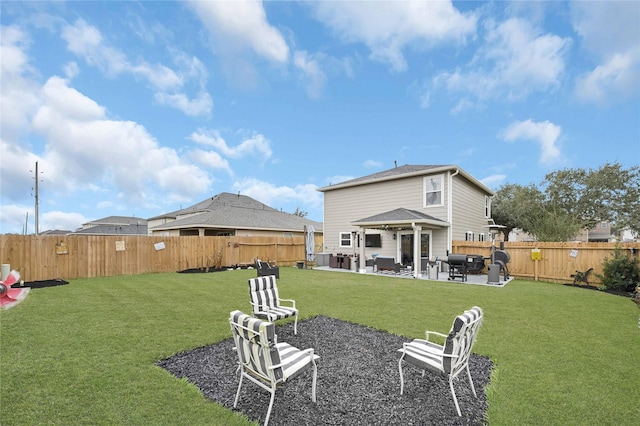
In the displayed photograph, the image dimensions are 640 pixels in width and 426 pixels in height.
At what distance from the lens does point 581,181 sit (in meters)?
27.0

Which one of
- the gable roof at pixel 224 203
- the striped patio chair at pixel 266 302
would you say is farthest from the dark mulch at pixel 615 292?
the gable roof at pixel 224 203

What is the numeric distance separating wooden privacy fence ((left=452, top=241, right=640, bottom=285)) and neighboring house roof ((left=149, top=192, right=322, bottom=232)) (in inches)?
603

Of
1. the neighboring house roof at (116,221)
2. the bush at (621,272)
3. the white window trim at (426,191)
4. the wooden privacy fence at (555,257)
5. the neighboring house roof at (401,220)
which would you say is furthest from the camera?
the neighboring house roof at (116,221)

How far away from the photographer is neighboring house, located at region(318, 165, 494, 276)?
602 inches

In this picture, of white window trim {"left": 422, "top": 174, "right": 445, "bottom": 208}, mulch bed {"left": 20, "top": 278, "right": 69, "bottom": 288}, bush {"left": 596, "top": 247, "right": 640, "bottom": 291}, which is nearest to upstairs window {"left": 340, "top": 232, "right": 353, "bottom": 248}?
white window trim {"left": 422, "top": 174, "right": 445, "bottom": 208}

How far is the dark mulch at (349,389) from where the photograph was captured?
3006 millimetres

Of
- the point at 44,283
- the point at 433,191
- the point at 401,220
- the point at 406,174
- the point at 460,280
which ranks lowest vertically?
the point at 460,280

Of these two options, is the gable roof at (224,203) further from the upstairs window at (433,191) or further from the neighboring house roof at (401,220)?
the upstairs window at (433,191)

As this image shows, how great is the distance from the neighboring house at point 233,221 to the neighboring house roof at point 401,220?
5.36 meters

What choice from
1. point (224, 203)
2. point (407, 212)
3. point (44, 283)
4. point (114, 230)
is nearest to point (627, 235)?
point (407, 212)

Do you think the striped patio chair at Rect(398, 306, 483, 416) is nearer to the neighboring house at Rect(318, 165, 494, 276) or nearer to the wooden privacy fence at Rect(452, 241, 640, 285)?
the neighboring house at Rect(318, 165, 494, 276)

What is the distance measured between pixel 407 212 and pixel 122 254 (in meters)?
14.0

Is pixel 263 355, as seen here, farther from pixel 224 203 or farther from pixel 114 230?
pixel 114 230

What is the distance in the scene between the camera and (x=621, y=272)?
10727 millimetres
